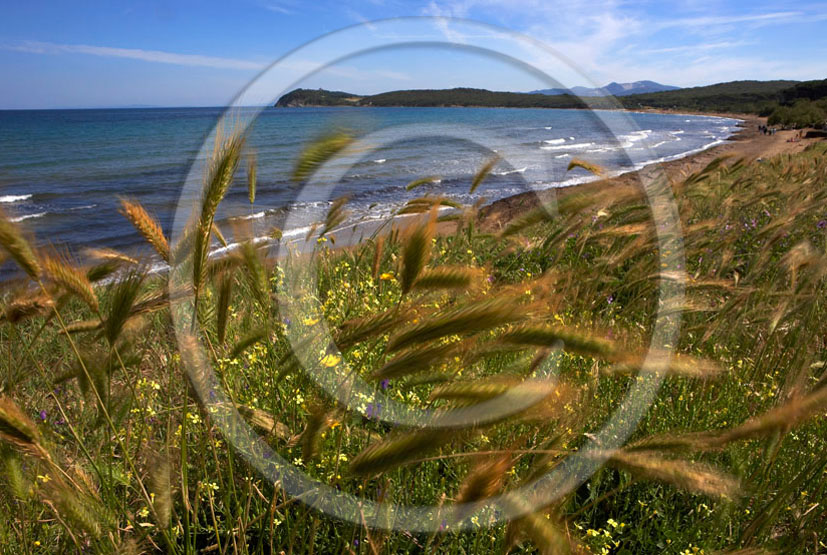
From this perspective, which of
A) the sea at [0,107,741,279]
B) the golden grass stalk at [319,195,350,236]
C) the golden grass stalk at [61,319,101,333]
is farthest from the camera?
the sea at [0,107,741,279]

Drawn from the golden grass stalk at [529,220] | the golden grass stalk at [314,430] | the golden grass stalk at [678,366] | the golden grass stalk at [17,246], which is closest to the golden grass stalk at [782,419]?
the golden grass stalk at [678,366]

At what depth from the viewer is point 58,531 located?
178cm

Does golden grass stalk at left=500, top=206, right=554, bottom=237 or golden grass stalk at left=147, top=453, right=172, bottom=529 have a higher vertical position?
golden grass stalk at left=500, top=206, right=554, bottom=237

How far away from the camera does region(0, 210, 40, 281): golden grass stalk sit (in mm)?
1145

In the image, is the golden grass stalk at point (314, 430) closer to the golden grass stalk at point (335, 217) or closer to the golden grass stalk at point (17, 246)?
the golden grass stalk at point (17, 246)

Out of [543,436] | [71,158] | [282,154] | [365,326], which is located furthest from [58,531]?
[71,158]

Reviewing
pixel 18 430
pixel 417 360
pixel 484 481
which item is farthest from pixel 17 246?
pixel 484 481

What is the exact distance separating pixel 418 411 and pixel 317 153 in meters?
0.95

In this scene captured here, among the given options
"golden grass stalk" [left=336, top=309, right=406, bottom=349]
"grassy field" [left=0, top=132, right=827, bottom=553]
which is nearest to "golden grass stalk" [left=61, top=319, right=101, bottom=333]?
"grassy field" [left=0, top=132, right=827, bottom=553]

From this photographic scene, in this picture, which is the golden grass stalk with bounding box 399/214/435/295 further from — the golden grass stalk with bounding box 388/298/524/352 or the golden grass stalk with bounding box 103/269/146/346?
the golden grass stalk with bounding box 103/269/146/346

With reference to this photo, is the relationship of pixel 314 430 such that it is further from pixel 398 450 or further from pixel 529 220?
pixel 529 220

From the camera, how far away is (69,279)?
1226mm

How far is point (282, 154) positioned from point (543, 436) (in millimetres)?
22607

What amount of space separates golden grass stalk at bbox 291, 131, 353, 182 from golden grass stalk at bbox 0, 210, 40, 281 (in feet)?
2.34
